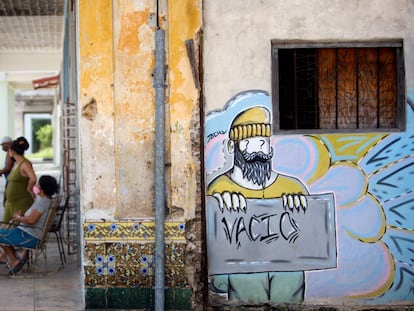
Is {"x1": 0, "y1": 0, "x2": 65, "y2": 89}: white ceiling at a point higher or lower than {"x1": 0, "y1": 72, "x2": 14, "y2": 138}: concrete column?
higher

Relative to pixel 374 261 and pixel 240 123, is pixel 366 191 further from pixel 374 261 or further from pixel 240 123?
pixel 240 123

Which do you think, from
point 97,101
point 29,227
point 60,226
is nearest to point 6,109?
point 60,226

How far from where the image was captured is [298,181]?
6.48 meters

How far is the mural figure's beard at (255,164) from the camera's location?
6.49m

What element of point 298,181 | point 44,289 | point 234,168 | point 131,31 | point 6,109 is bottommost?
point 44,289

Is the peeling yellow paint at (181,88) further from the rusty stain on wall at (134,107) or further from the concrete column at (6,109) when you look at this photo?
the concrete column at (6,109)

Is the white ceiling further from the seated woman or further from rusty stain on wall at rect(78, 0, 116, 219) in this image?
rusty stain on wall at rect(78, 0, 116, 219)

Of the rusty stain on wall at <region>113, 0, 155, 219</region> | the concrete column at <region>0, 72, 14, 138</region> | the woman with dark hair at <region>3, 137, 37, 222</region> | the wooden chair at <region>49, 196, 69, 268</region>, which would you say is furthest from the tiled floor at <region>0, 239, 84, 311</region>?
the concrete column at <region>0, 72, 14, 138</region>

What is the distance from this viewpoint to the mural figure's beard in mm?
6488

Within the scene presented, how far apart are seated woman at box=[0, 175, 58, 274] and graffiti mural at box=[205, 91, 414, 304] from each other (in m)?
2.62

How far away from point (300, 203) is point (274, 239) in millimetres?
418

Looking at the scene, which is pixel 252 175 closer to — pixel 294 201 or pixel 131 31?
pixel 294 201

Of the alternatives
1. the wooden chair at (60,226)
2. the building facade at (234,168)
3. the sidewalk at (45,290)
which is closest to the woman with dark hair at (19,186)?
the wooden chair at (60,226)

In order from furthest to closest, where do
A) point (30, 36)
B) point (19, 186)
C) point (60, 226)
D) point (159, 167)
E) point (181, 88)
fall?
point (30, 36) < point (60, 226) < point (19, 186) < point (181, 88) < point (159, 167)
